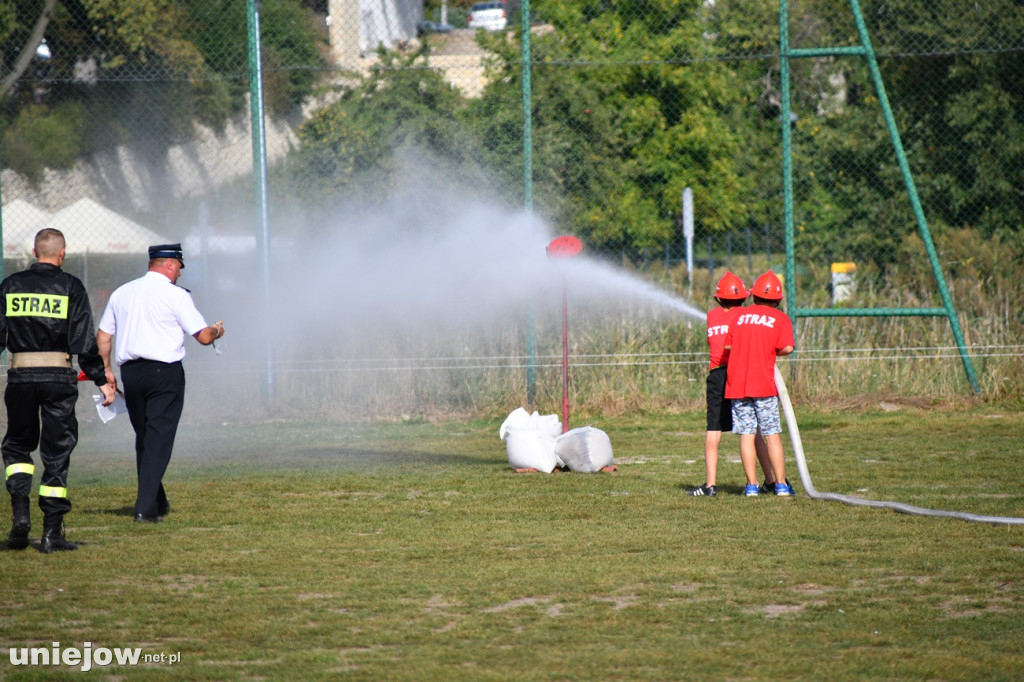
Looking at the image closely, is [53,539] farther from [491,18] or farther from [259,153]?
[491,18]

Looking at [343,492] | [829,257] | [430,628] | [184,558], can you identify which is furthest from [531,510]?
[829,257]

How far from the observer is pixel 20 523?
7664 millimetres

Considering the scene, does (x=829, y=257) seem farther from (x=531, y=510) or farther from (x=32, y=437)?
(x=32, y=437)

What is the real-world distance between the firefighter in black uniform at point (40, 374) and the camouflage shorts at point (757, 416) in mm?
4751

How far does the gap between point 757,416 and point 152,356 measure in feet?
14.8

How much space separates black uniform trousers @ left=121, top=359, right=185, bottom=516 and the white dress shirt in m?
0.09

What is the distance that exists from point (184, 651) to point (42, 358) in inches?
125

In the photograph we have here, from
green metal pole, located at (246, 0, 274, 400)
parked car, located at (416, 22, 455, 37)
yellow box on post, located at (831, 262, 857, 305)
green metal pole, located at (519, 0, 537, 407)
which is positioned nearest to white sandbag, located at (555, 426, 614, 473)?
green metal pole, located at (519, 0, 537, 407)

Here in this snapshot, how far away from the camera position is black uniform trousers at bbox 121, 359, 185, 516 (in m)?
8.56

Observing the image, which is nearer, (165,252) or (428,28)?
(165,252)

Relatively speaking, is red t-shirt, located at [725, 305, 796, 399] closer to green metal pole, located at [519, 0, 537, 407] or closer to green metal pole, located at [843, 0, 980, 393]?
green metal pole, located at [519, 0, 537, 407]

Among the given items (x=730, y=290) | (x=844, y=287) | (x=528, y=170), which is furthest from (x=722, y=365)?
(x=844, y=287)

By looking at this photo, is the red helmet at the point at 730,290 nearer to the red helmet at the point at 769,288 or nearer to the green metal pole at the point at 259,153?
the red helmet at the point at 769,288

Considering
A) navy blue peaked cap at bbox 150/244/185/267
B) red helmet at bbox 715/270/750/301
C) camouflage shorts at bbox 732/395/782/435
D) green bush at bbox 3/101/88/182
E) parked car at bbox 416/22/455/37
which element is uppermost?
parked car at bbox 416/22/455/37
